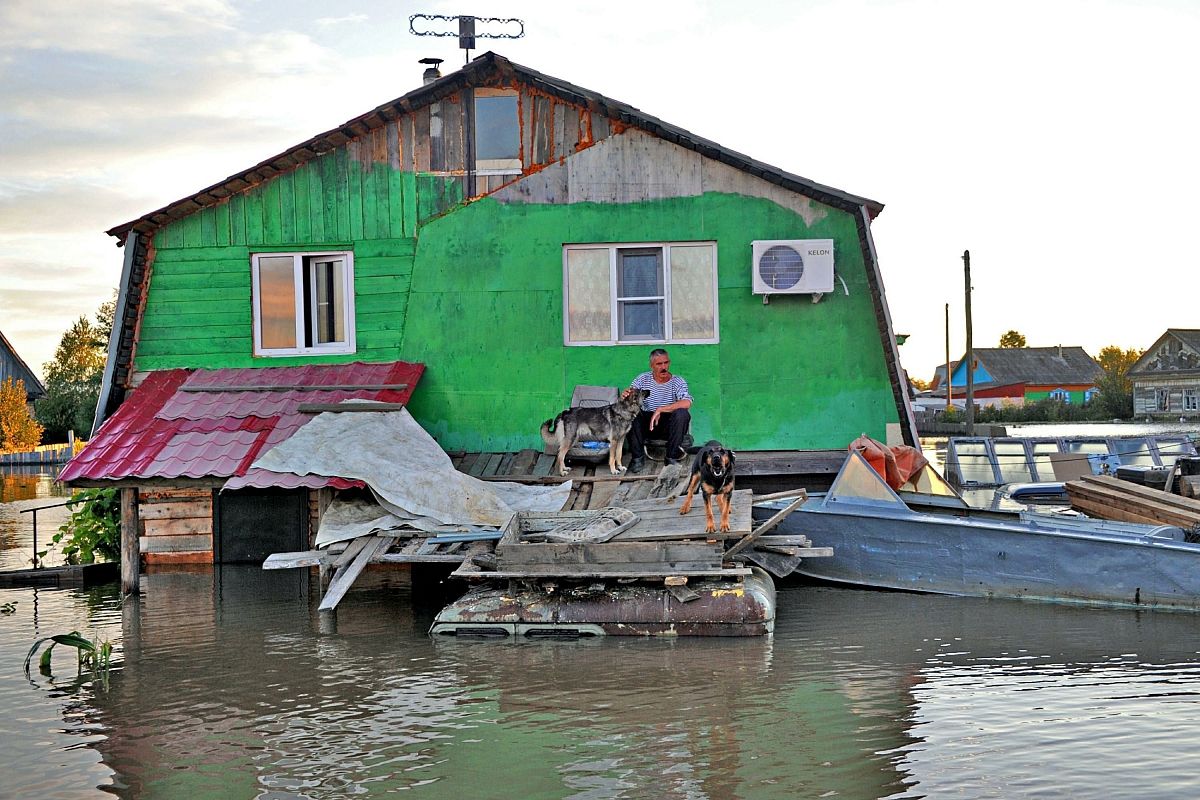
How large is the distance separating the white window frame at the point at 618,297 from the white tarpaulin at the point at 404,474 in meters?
2.66

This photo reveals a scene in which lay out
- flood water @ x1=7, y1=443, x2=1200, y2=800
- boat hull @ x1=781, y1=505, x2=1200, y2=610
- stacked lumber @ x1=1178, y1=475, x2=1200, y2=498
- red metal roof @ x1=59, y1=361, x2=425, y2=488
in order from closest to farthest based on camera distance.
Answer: flood water @ x1=7, y1=443, x2=1200, y2=800
boat hull @ x1=781, y1=505, x2=1200, y2=610
red metal roof @ x1=59, y1=361, x2=425, y2=488
stacked lumber @ x1=1178, y1=475, x2=1200, y2=498

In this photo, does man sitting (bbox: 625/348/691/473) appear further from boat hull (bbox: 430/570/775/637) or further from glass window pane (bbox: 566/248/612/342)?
boat hull (bbox: 430/570/775/637)

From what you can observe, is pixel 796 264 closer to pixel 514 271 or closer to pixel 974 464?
pixel 514 271

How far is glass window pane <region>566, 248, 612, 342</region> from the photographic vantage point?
15.2 m

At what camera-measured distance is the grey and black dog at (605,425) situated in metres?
13.6

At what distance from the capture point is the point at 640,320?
15.3 metres

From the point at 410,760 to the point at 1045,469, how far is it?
14.5 m

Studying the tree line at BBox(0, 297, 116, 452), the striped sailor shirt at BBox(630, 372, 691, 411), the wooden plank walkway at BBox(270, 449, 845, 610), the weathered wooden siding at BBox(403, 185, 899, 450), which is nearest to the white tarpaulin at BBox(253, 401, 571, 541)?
the wooden plank walkway at BBox(270, 449, 845, 610)

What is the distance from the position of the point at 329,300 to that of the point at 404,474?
154 inches

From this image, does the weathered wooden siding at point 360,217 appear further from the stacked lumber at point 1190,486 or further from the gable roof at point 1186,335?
the gable roof at point 1186,335

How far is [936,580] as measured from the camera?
12.5m

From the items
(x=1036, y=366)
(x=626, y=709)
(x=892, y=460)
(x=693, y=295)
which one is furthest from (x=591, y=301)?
(x=1036, y=366)

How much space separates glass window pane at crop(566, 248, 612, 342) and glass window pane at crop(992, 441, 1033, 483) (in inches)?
311

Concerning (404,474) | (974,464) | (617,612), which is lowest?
(617,612)
